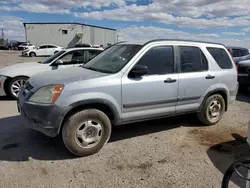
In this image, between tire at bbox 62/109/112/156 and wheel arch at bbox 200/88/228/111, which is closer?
tire at bbox 62/109/112/156

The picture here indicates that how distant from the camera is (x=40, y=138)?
414 centimetres

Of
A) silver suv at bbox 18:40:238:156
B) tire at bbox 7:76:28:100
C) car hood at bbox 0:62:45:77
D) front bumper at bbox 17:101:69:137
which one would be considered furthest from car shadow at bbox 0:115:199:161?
car hood at bbox 0:62:45:77

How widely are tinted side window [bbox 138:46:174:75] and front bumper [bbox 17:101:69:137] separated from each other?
5.16ft

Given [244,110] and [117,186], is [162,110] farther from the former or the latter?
[244,110]

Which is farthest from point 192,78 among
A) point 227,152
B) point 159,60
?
point 227,152

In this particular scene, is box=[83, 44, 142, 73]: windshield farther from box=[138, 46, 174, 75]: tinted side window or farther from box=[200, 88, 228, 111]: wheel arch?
box=[200, 88, 228, 111]: wheel arch

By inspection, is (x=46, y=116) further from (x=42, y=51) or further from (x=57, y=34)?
(x=57, y=34)

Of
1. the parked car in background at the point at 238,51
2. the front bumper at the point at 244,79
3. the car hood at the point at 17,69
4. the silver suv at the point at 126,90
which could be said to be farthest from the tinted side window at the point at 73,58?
the parked car in background at the point at 238,51

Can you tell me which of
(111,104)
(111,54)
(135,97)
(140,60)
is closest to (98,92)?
(111,104)

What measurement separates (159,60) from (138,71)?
0.65m

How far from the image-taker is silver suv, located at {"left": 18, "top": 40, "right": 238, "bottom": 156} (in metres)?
3.32

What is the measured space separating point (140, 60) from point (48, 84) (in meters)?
1.54

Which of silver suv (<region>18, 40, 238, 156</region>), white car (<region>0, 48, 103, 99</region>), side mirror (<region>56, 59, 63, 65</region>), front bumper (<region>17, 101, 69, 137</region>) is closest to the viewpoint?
front bumper (<region>17, 101, 69, 137</region>)

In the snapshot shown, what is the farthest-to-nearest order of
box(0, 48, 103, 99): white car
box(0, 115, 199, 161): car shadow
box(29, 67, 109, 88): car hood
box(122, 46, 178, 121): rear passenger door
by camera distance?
box(0, 48, 103, 99): white car, box(122, 46, 178, 121): rear passenger door, box(0, 115, 199, 161): car shadow, box(29, 67, 109, 88): car hood
